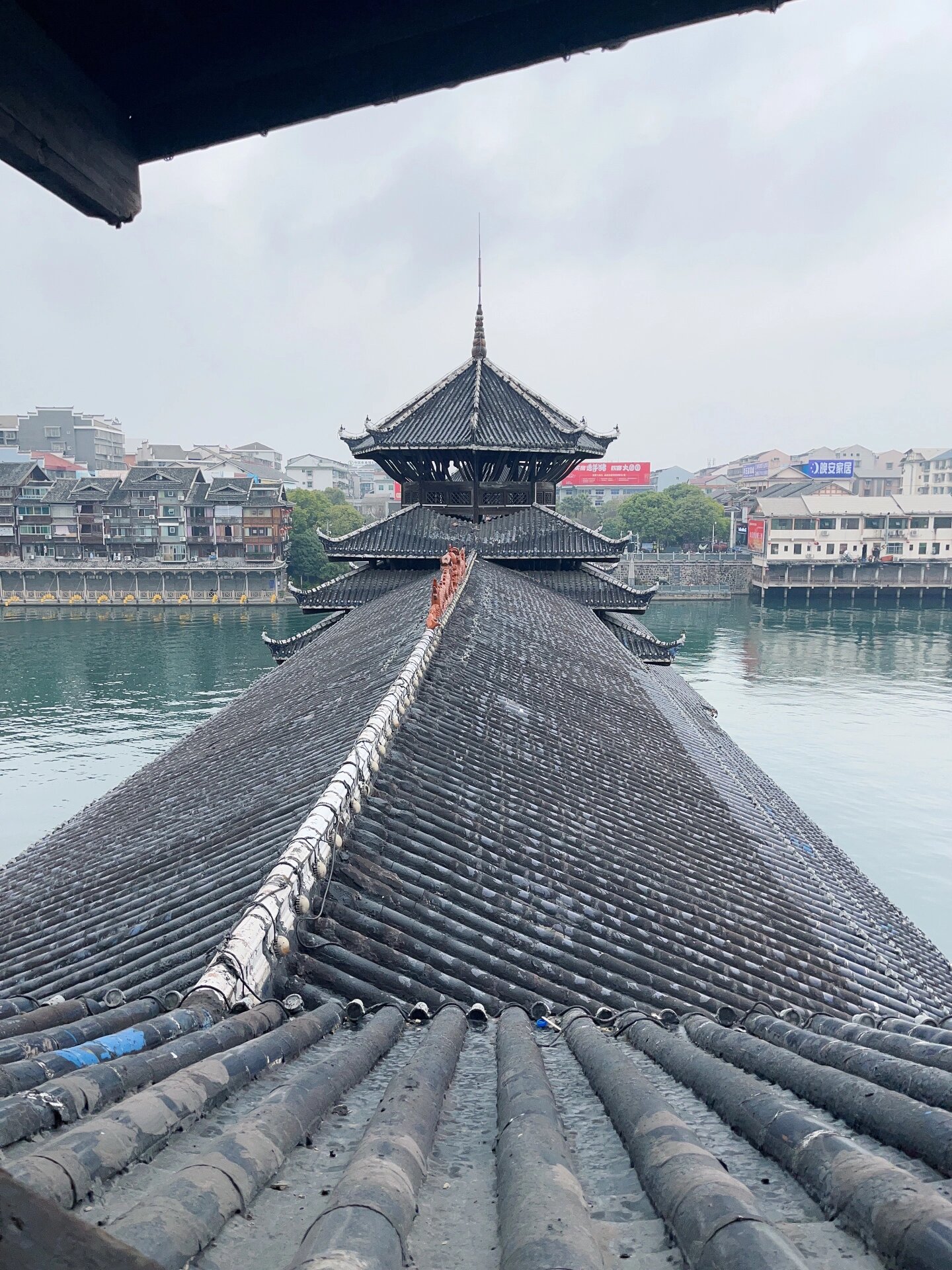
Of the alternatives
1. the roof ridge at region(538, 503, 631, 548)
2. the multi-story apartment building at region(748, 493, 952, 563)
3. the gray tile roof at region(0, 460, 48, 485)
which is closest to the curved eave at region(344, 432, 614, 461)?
the roof ridge at region(538, 503, 631, 548)

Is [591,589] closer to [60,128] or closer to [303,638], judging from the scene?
[303,638]

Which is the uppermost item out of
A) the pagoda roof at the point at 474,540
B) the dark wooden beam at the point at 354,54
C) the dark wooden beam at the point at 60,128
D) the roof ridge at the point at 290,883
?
the dark wooden beam at the point at 354,54

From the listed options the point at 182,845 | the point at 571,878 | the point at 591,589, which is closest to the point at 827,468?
the point at 591,589

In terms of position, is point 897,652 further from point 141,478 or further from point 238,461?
point 238,461

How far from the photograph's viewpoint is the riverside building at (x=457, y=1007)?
6.65 feet

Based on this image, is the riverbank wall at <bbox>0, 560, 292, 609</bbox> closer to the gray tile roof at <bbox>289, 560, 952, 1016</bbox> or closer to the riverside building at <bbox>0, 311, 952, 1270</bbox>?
the riverside building at <bbox>0, 311, 952, 1270</bbox>

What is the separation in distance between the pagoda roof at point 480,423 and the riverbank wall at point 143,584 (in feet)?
154

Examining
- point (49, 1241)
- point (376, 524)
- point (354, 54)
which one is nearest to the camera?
point (49, 1241)

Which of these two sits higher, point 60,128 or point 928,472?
Answer: point 928,472

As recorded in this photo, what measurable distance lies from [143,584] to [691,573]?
4794 cm

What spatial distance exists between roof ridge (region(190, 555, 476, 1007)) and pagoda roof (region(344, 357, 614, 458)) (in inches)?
522

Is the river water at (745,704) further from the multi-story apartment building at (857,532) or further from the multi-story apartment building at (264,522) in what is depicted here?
the multi-story apartment building at (857,532)

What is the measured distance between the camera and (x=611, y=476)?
109562 mm

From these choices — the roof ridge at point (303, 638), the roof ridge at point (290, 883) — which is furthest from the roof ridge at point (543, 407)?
the roof ridge at point (290, 883)
